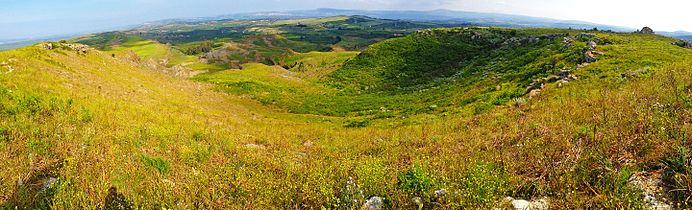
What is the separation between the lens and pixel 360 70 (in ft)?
151

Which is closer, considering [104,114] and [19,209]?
[19,209]

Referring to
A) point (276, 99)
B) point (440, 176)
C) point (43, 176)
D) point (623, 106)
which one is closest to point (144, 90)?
point (276, 99)

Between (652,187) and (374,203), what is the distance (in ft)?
13.2

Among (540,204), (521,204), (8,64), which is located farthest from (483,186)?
(8,64)

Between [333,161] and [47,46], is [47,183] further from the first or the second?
[47,46]

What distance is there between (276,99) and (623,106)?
30.3 m

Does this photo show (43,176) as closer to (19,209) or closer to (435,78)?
(19,209)

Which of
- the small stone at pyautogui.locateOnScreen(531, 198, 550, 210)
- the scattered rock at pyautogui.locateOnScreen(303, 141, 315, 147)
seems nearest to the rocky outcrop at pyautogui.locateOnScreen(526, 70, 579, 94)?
the scattered rock at pyautogui.locateOnScreen(303, 141, 315, 147)

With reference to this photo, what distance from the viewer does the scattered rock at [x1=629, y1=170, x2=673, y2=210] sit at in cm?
452

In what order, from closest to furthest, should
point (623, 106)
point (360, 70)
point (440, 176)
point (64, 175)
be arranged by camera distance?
point (440, 176), point (64, 175), point (623, 106), point (360, 70)

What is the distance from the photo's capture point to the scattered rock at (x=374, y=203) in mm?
5348

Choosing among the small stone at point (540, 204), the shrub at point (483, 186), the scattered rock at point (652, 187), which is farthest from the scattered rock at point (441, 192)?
the scattered rock at point (652, 187)

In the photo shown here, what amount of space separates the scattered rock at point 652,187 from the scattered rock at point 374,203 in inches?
140

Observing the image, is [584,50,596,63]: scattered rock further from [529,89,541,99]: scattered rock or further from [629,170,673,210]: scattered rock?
[629,170,673,210]: scattered rock
